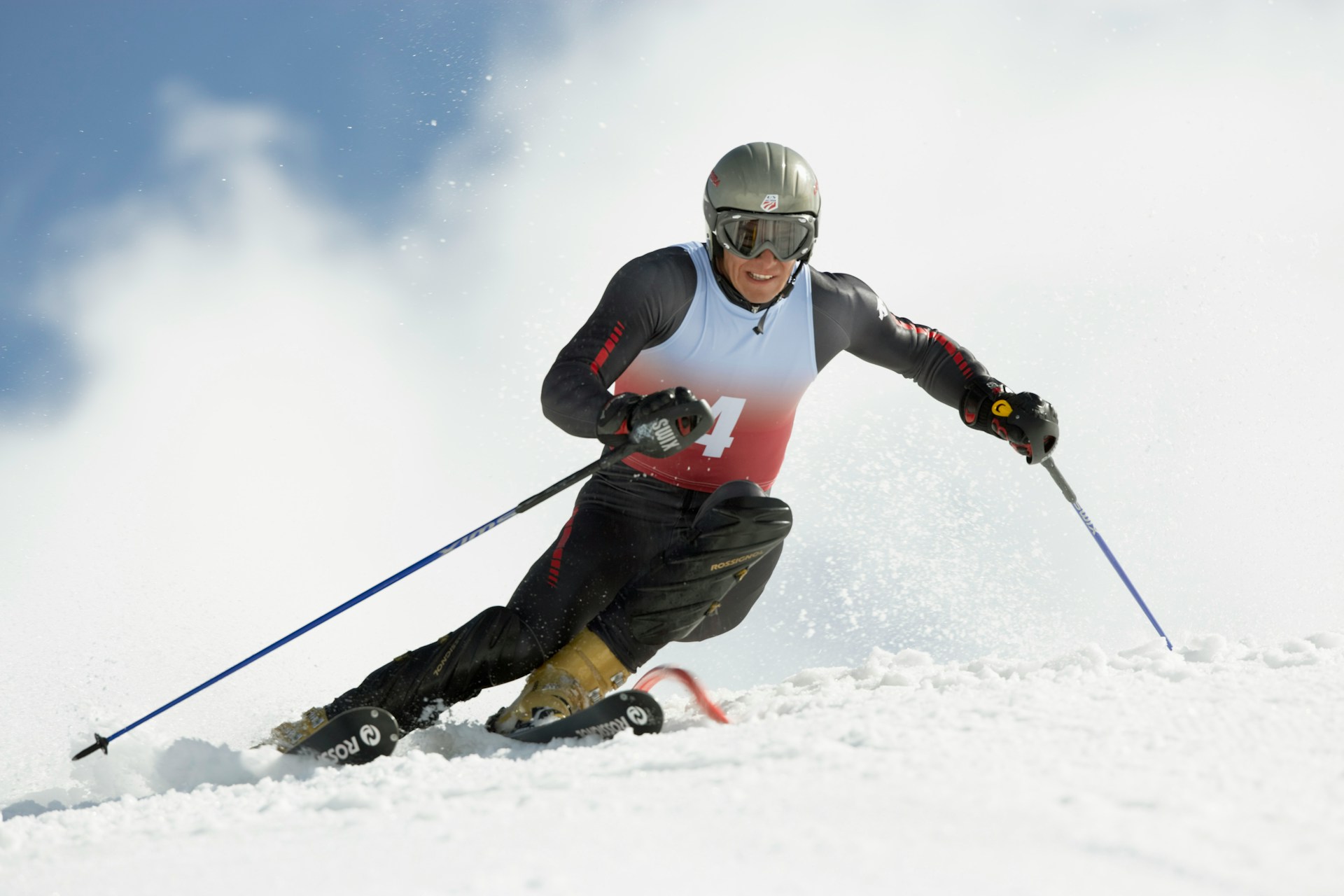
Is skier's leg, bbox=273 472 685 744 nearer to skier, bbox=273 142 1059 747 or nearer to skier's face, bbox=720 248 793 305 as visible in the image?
skier, bbox=273 142 1059 747

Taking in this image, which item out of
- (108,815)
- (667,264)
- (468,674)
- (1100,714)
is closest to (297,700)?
(468,674)

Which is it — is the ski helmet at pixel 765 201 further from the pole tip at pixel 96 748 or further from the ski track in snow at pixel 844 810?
the pole tip at pixel 96 748

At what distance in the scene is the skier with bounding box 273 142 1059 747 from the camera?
122 inches

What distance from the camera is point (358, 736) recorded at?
268 cm

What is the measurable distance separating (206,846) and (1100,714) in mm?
1766

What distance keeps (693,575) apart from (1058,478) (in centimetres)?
159

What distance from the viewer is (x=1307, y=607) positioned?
5.41m

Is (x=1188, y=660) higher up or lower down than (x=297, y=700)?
lower down

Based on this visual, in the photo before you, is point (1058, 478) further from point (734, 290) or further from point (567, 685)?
point (567, 685)

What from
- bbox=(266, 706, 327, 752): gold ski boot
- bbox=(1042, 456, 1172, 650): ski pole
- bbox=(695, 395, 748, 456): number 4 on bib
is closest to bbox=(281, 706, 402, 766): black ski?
bbox=(266, 706, 327, 752): gold ski boot

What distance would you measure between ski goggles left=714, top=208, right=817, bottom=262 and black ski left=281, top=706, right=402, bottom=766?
187 cm

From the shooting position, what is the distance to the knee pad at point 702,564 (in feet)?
10.2

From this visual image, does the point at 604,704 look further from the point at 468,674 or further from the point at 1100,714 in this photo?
the point at 1100,714

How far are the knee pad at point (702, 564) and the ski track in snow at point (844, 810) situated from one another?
608mm
